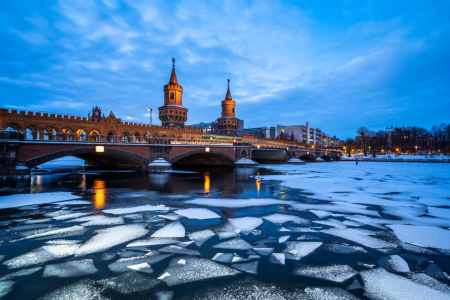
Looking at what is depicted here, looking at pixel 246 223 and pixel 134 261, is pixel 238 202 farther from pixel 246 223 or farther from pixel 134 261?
pixel 134 261

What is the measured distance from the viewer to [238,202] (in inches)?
483

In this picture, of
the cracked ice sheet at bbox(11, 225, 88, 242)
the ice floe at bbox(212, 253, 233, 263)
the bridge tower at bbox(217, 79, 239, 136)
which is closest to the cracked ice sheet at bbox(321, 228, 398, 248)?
the ice floe at bbox(212, 253, 233, 263)

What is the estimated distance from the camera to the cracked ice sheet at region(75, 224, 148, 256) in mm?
6055

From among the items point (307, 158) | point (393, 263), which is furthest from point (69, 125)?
point (307, 158)

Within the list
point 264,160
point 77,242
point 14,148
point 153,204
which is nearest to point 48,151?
point 14,148

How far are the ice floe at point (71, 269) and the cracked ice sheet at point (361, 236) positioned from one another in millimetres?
6731

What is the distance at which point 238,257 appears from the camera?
18.5 ft

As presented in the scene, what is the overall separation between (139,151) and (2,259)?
87.6 ft

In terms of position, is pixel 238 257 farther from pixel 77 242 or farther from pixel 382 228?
pixel 382 228

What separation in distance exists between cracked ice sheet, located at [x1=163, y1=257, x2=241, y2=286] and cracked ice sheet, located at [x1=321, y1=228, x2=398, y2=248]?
406 centimetres

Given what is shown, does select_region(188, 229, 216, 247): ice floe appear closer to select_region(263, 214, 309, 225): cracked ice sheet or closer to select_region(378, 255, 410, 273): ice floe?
select_region(263, 214, 309, 225): cracked ice sheet

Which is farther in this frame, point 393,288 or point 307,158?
point 307,158

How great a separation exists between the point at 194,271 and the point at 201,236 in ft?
7.07

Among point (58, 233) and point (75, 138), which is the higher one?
point (75, 138)
